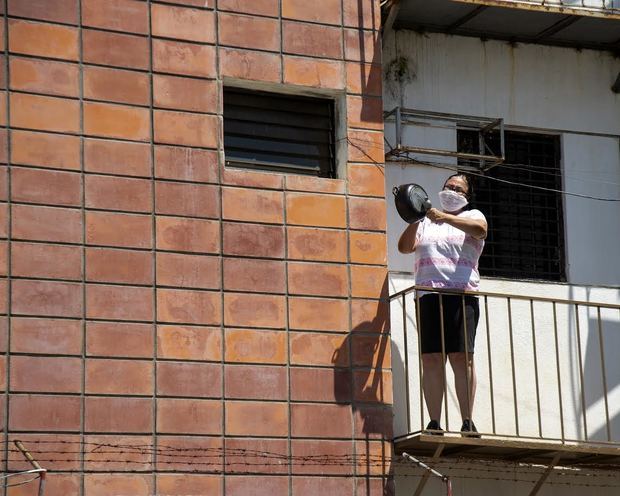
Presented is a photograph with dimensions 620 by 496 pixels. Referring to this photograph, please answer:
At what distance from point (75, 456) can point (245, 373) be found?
144 cm

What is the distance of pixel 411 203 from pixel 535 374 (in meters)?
1.94

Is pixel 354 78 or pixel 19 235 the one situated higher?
pixel 354 78

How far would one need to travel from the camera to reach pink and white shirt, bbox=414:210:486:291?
1212cm

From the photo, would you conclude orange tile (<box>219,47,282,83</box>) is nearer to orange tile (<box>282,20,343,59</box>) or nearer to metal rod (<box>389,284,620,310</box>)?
orange tile (<box>282,20,343,59</box>)

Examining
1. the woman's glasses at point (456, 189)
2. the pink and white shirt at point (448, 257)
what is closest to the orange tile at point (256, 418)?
the pink and white shirt at point (448, 257)

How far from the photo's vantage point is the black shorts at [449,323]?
12031mm

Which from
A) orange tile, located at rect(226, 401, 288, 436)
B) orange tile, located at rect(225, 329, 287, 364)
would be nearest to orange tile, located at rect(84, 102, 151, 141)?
orange tile, located at rect(225, 329, 287, 364)

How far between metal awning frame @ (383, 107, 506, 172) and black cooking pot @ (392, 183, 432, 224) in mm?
1109

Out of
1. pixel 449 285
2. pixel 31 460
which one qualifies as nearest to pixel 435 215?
pixel 449 285

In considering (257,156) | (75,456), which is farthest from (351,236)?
(75,456)

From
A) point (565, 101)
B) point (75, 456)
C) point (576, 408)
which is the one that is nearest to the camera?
point (75, 456)

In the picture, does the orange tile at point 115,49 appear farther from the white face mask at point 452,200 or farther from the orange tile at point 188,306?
the white face mask at point 452,200

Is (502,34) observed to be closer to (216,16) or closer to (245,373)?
(216,16)

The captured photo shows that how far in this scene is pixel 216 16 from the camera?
40.0 ft
